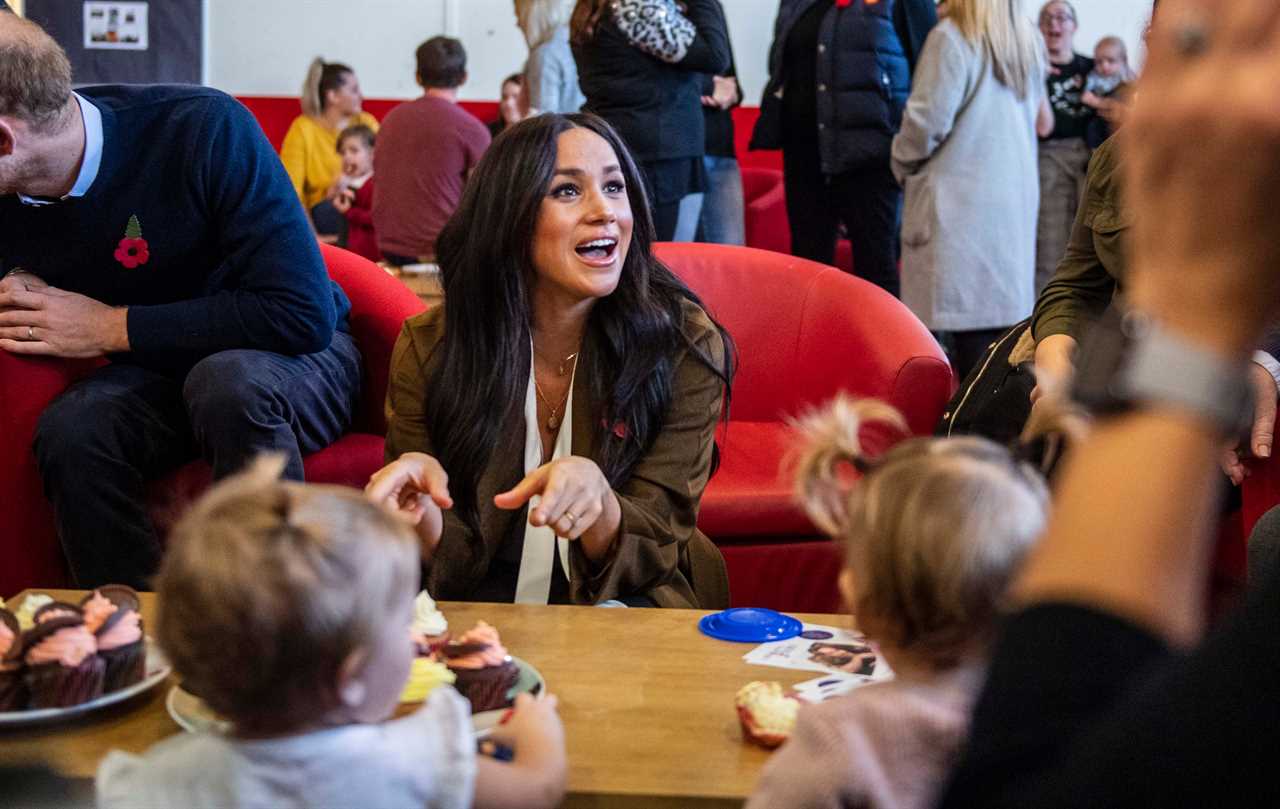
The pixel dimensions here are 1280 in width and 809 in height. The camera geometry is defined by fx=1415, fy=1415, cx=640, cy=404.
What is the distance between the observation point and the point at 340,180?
287 inches

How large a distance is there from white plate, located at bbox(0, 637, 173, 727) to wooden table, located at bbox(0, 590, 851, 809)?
0.02 metres

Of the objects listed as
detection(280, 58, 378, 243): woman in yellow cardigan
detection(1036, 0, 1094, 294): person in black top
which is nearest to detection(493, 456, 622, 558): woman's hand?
detection(1036, 0, 1094, 294): person in black top

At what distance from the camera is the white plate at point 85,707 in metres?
1.45

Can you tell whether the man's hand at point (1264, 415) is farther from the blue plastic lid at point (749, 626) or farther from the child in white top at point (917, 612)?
the child in white top at point (917, 612)

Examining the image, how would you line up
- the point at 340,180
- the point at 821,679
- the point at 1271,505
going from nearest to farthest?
the point at 821,679, the point at 1271,505, the point at 340,180

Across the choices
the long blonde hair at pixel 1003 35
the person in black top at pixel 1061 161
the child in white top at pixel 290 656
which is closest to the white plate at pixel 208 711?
the child in white top at pixel 290 656

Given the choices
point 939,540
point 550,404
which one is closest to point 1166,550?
point 939,540

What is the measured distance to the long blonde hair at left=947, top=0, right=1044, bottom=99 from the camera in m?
4.30

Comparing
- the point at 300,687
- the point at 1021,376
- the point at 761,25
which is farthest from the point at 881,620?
the point at 761,25

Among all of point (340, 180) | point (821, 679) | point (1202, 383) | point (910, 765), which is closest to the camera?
point (1202, 383)

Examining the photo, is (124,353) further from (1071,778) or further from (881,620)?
(1071,778)

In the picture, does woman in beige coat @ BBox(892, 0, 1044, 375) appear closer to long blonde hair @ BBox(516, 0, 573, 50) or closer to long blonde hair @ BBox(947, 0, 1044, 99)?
long blonde hair @ BBox(947, 0, 1044, 99)

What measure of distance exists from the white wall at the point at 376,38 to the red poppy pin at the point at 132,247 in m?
6.58

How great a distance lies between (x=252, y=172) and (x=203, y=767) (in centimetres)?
182
